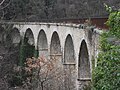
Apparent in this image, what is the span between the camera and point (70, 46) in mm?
23625

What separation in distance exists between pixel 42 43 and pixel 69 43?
27.4 feet

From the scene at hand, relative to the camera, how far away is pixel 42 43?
103ft

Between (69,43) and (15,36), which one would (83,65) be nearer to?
(69,43)

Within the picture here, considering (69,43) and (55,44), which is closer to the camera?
(69,43)

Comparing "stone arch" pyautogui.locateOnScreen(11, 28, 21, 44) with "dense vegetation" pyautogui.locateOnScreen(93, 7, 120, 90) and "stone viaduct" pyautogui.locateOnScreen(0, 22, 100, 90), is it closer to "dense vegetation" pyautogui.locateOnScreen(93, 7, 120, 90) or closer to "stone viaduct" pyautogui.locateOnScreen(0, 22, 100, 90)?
"stone viaduct" pyautogui.locateOnScreen(0, 22, 100, 90)

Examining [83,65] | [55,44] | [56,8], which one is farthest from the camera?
[56,8]

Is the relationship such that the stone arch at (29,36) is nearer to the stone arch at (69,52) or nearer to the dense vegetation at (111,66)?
the stone arch at (69,52)

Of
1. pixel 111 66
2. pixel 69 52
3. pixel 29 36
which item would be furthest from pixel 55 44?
pixel 111 66

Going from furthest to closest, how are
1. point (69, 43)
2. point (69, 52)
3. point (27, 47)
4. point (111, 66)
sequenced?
1. point (27, 47)
2. point (69, 52)
3. point (69, 43)
4. point (111, 66)

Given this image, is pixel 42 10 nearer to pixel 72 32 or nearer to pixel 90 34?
pixel 72 32

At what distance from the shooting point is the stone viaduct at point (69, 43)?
704 inches

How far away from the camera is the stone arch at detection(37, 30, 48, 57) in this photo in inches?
1214

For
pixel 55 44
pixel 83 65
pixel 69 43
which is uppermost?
pixel 55 44

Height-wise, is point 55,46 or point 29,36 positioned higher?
point 29,36
